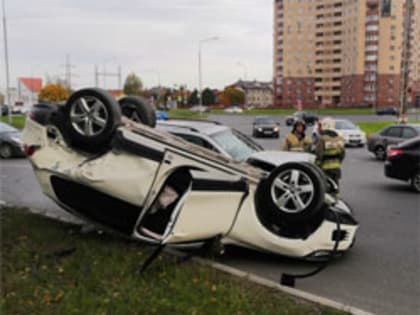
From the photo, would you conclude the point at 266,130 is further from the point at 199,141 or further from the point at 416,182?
the point at 199,141

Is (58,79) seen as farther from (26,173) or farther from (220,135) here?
(220,135)

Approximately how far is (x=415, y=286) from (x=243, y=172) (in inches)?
83.1

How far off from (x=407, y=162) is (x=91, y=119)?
25.8 ft

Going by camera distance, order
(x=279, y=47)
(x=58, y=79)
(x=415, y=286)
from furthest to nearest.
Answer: (x=279, y=47)
(x=58, y=79)
(x=415, y=286)

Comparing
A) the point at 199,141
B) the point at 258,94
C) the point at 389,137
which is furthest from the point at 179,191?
the point at 258,94

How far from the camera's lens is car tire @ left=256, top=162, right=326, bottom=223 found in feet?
15.9

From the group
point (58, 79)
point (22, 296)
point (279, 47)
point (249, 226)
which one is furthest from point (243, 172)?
point (279, 47)

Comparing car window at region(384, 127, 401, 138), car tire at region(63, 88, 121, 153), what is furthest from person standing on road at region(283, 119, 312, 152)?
car window at region(384, 127, 401, 138)

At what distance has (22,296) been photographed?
4.08m

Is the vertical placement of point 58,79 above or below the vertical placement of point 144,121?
above

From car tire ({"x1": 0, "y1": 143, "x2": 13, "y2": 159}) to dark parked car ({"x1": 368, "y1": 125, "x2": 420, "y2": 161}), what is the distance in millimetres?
13149

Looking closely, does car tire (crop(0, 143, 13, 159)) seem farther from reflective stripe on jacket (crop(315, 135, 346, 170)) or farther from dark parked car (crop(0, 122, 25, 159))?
reflective stripe on jacket (crop(315, 135, 346, 170))

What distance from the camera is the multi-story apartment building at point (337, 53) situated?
319 ft

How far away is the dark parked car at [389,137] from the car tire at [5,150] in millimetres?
13149
